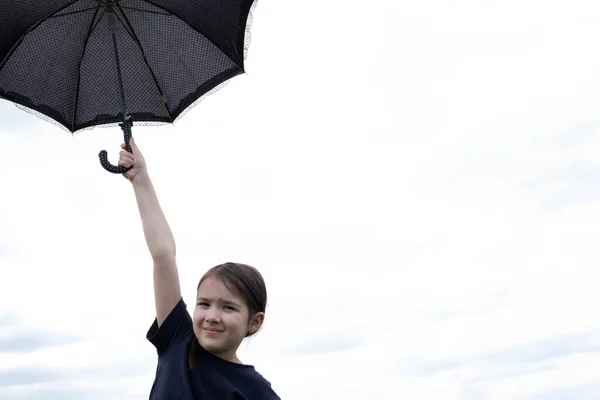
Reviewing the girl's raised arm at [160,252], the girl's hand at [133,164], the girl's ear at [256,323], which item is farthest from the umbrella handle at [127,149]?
the girl's ear at [256,323]

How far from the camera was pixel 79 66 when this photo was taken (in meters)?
5.14

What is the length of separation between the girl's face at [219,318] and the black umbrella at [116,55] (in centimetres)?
183

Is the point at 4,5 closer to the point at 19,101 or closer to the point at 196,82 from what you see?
the point at 19,101

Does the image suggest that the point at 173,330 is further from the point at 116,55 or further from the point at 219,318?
the point at 116,55

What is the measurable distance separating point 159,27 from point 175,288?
204 centimetres

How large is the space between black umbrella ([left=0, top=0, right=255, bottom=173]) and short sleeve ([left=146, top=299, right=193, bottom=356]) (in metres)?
1.76

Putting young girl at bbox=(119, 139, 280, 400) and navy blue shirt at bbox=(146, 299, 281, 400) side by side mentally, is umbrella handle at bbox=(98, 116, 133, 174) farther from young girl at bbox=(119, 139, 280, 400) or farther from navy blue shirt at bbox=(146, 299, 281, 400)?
navy blue shirt at bbox=(146, 299, 281, 400)

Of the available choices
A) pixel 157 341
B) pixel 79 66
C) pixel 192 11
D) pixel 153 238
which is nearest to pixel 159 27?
pixel 192 11

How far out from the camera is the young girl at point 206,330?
336 cm

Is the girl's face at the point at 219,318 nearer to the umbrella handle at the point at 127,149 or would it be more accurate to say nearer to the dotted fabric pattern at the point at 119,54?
the umbrella handle at the point at 127,149

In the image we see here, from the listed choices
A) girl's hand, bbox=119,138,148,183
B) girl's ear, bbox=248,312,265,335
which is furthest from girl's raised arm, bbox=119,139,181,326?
girl's ear, bbox=248,312,265,335

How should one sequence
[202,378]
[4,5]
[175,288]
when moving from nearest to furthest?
[202,378] → [175,288] → [4,5]

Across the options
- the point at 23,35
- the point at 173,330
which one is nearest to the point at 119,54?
the point at 23,35

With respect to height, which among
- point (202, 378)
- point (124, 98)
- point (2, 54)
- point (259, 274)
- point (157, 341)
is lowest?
point (202, 378)
